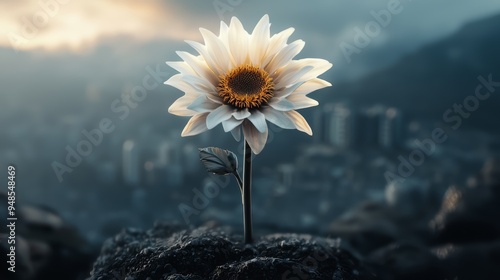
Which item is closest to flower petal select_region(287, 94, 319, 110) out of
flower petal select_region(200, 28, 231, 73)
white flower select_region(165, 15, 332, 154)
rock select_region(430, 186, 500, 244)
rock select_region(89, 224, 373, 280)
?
white flower select_region(165, 15, 332, 154)

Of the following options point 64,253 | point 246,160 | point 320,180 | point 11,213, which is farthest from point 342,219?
point 320,180

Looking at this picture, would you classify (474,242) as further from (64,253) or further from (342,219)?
(64,253)

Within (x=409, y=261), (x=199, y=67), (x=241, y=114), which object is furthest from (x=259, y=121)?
(x=409, y=261)

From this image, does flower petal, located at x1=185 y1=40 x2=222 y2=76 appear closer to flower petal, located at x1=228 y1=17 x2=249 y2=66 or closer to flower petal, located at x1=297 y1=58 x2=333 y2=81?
flower petal, located at x1=228 y1=17 x2=249 y2=66

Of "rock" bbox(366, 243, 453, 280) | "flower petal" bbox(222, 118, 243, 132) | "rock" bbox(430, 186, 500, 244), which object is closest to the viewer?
"flower petal" bbox(222, 118, 243, 132)

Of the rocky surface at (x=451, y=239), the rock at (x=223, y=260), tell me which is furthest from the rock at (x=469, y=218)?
the rock at (x=223, y=260)

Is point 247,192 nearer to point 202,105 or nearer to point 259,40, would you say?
point 202,105
